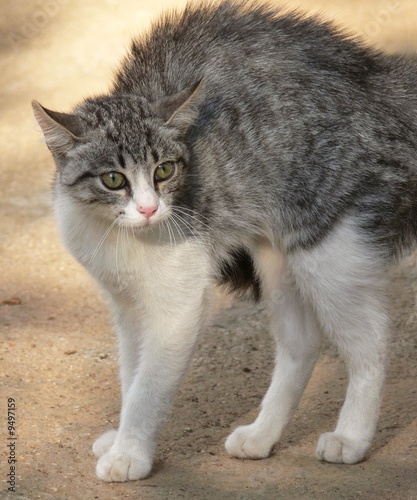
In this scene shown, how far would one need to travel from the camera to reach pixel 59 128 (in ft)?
12.0

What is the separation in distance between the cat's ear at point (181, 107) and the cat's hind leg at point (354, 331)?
758 millimetres

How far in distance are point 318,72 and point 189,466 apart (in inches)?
71.4

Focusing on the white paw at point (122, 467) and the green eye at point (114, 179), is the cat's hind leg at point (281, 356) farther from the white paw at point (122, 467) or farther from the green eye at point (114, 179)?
the green eye at point (114, 179)

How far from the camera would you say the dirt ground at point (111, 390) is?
3.87 m

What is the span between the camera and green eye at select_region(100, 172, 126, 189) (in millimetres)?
3693

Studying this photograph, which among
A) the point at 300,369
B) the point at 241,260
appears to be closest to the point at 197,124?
the point at 241,260

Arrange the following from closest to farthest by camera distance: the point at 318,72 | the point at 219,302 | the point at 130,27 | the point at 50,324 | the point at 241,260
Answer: the point at 318,72 < the point at 241,260 < the point at 50,324 < the point at 219,302 < the point at 130,27

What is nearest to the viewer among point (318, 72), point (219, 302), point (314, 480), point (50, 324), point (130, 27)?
point (314, 480)

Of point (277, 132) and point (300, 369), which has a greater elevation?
point (277, 132)

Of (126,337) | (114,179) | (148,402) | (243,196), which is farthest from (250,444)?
(114,179)

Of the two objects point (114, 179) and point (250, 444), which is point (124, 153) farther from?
point (250, 444)

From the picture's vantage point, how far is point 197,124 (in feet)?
13.6

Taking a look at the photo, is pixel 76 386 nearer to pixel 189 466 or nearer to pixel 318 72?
pixel 189 466

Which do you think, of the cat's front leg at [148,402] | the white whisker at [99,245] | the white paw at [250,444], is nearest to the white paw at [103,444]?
the cat's front leg at [148,402]
